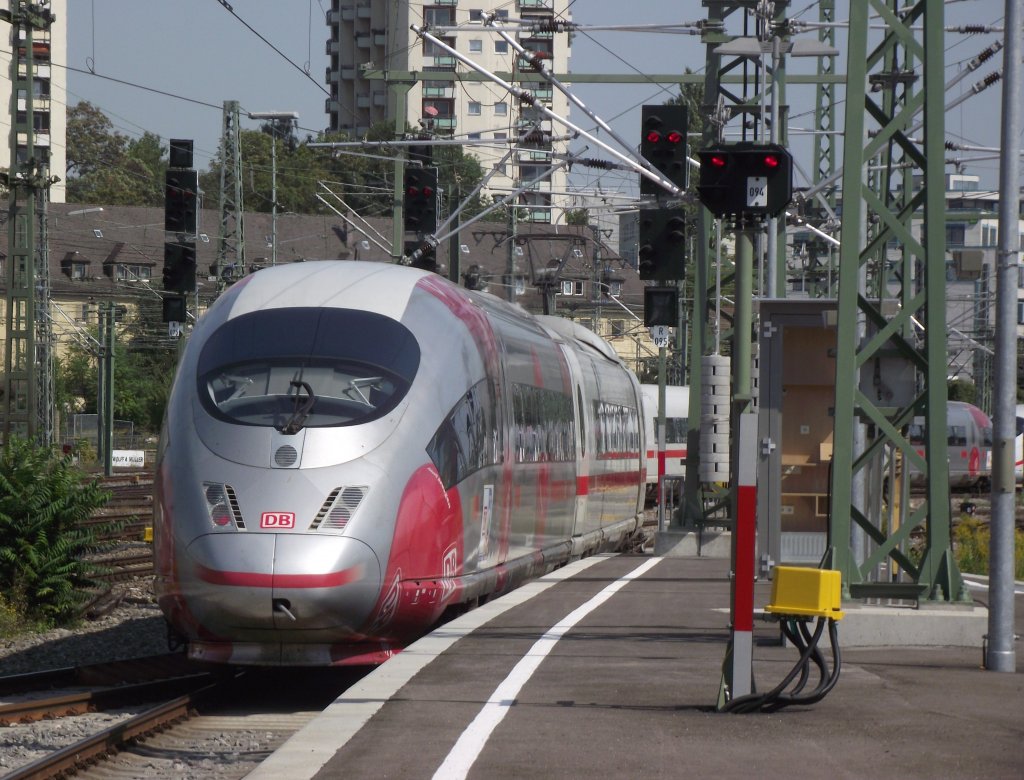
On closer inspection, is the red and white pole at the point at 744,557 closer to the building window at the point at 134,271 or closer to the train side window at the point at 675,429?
the train side window at the point at 675,429

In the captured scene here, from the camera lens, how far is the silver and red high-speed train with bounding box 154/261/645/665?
1173 cm

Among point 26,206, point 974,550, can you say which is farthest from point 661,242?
point 26,206

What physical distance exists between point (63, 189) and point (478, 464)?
89309 mm

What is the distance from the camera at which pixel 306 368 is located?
42.0 ft

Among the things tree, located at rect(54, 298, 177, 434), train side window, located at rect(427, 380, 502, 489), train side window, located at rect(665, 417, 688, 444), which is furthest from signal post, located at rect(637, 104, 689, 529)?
tree, located at rect(54, 298, 177, 434)

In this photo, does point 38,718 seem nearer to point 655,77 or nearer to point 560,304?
point 655,77

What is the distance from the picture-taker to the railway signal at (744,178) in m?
9.10

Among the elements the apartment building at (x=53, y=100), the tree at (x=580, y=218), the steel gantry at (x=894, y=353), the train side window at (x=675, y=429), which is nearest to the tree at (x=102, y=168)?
the apartment building at (x=53, y=100)

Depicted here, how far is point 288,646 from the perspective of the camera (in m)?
12.1

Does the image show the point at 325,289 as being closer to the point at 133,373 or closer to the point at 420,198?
the point at 420,198

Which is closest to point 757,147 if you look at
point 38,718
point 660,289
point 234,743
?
point 234,743

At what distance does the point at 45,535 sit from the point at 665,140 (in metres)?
9.35

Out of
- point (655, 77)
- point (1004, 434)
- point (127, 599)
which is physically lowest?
point (127, 599)

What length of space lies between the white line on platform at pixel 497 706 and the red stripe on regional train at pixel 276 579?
1472mm
